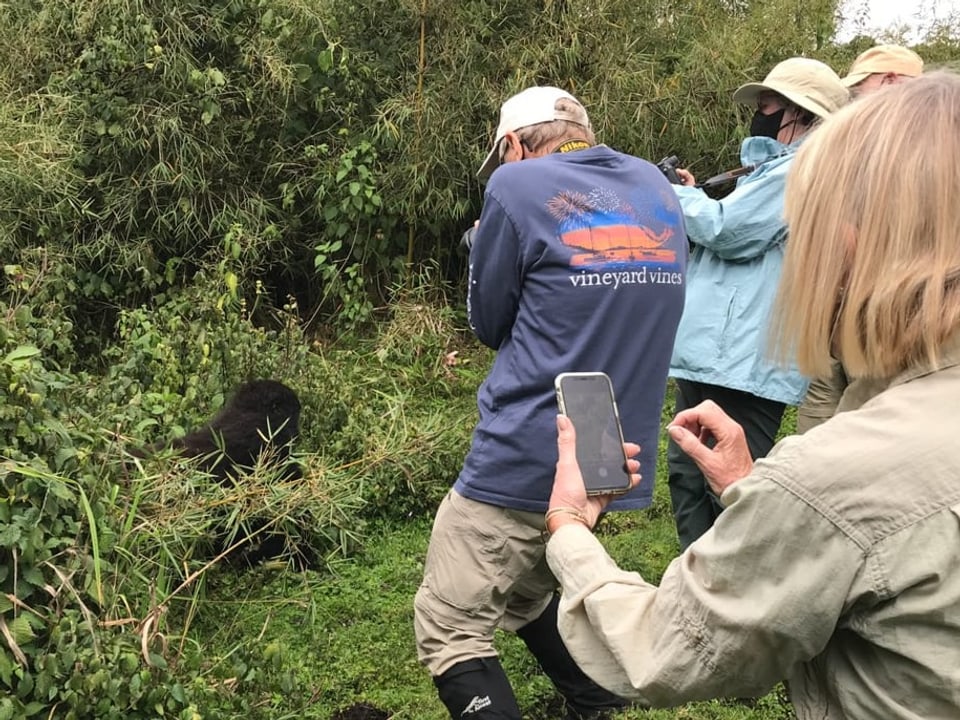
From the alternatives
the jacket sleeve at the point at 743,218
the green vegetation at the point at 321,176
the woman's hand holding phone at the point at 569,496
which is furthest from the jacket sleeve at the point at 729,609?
the green vegetation at the point at 321,176

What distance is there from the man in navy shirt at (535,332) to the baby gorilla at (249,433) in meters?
1.35

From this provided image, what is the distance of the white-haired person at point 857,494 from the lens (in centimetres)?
101

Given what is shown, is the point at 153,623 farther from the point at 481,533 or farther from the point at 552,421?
the point at 552,421

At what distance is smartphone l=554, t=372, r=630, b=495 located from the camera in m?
1.62

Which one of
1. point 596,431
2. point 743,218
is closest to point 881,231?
point 596,431

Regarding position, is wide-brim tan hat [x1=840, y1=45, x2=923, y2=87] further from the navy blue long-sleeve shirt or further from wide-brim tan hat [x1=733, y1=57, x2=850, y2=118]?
the navy blue long-sleeve shirt

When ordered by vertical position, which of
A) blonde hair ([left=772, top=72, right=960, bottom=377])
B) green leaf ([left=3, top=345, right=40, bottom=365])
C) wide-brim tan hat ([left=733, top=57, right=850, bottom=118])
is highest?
blonde hair ([left=772, top=72, right=960, bottom=377])

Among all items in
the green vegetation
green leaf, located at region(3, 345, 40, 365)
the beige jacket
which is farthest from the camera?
the green vegetation

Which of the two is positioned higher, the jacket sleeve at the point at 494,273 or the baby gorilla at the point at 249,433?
the jacket sleeve at the point at 494,273

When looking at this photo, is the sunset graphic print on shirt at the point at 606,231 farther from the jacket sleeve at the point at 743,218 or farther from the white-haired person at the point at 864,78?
the white-haired person at the point at 864,78

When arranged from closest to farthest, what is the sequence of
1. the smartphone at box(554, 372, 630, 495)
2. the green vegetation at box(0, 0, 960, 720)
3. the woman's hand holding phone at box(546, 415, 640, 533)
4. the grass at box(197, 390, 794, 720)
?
the woman's hand holding phone at box(546, 415, 640, 533) → the smartphone at box(554, 372, 630, 495) → the grass at box(197, 390, 794, 720) → the green vegetation at box(0, 0, 960, 720)

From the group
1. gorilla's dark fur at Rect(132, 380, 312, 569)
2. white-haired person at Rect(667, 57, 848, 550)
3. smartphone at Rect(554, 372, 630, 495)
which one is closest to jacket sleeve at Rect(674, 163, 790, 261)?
white-haired person at Rect(667, 57, 848, 550)

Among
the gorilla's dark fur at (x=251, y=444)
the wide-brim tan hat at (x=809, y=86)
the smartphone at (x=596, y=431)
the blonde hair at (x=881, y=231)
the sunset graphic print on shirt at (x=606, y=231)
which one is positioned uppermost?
the blonde hair at (x=881, y=231)

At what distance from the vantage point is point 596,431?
5.63 feet
